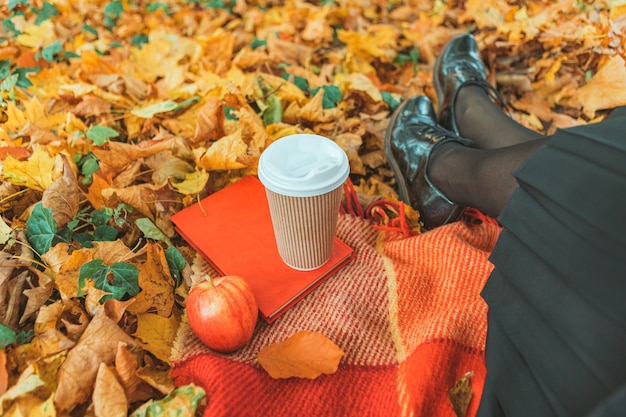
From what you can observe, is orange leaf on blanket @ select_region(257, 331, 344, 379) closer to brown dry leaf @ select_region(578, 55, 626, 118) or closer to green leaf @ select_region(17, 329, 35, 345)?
green leaf @ select_region(17, 329, 35, 345)

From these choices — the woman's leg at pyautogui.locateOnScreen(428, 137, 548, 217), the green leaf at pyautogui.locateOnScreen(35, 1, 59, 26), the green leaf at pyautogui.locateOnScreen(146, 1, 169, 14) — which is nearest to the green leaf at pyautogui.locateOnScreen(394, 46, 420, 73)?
the woman's leg at pyautogui.locateOnScreen(428, 137, 548, 217)

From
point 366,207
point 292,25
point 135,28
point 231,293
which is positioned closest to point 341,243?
point 366,207

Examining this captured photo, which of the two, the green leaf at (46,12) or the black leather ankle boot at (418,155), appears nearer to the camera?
the black leather ankle boot at (418,155)

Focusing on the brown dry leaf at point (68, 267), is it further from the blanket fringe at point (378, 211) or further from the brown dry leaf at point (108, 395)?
the blanket fringe at point (378, 211)

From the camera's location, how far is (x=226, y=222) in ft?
3.10

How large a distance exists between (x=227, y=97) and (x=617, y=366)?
110cm

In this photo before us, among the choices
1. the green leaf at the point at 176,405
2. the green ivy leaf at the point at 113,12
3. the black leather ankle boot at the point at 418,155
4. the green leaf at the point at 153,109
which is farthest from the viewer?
the green ivy leaf at the point at 113,12

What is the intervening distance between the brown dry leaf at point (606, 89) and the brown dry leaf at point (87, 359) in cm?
160

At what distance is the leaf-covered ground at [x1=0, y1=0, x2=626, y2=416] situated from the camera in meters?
0.69

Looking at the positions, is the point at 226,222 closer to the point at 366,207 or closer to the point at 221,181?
the point at 221,181

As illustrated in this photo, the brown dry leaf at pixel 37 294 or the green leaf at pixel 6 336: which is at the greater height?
the green leaf at pixel 6 336

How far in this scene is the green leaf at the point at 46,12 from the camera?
169 cm

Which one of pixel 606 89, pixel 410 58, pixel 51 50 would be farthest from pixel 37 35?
pixel 606 89

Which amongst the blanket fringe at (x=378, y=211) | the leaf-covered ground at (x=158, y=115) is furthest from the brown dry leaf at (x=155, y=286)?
the blanket fringe at (x=378, y=211)
